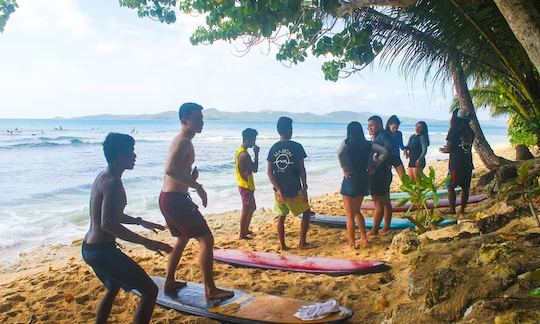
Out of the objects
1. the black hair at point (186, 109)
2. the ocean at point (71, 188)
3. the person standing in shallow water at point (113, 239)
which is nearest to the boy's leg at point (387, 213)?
the black hair at point (186, 109)

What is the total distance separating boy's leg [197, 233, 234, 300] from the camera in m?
3.67

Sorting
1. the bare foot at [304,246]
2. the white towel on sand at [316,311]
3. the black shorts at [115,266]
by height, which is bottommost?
the bare foot at [304,246]

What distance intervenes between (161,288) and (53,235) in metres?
4.99

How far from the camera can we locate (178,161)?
3.76 m

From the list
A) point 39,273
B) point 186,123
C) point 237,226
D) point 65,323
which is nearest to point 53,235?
point 39,273

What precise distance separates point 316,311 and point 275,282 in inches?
45.8

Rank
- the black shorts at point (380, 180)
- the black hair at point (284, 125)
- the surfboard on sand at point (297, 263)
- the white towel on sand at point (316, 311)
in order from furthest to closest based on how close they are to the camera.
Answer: the black shorts at point (380, 180), the black hair at point (284, 125), the surfboard on sand at point (297, 263), the white towel on sand at point (316, 311)

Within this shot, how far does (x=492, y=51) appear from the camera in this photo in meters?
6.46

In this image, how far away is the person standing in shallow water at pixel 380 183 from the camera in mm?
5832

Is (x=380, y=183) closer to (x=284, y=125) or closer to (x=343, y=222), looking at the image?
(x=343, y=222)

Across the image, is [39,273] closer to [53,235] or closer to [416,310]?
[53,235]

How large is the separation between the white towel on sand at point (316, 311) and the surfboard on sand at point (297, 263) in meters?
1.07

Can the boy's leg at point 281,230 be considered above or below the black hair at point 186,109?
below

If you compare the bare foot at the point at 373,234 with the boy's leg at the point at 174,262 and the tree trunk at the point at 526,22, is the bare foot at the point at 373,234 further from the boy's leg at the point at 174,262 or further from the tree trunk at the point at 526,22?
the tree trunk at the point at 526,22
